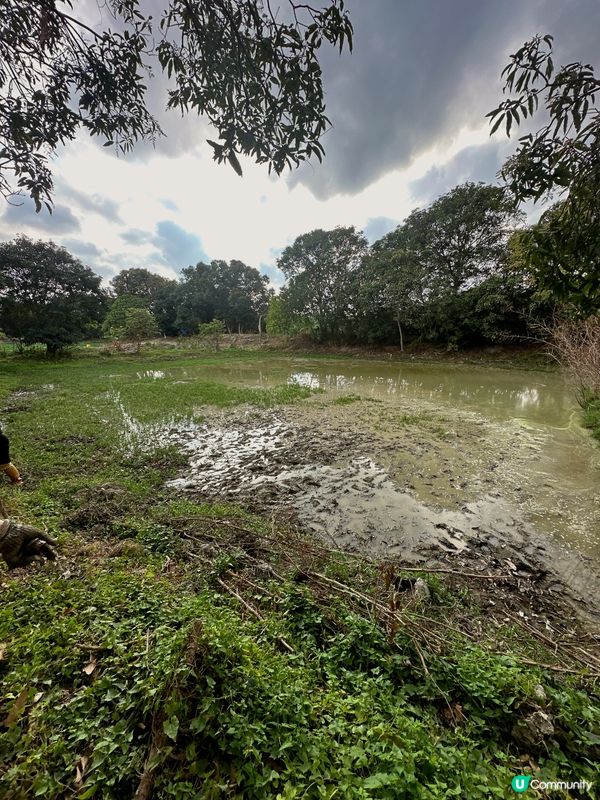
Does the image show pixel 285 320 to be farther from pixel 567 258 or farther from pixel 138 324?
pixel 567 258

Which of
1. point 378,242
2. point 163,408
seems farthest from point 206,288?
point 163,408

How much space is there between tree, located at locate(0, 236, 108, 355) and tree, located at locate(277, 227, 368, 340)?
19250 millimetres

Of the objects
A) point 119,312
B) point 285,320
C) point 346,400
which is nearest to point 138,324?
point 119,312

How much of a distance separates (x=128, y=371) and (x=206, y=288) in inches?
1104

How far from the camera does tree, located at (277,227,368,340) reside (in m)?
32.2

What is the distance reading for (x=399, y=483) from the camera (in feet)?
19.0

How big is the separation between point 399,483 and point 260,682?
4.47m

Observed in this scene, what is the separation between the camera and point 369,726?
1695mm

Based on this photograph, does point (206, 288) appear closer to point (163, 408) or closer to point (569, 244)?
point (163, 408)

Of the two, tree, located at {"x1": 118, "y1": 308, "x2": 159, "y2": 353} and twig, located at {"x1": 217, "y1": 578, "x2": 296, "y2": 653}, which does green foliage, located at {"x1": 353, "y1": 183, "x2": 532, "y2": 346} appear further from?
twig, located at {"x1": 217, "y1": 578, "x2": 296, "y2": 653}

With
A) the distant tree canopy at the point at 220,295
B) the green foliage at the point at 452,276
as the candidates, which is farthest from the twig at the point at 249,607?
the distant tree canopy at the point at 220,295

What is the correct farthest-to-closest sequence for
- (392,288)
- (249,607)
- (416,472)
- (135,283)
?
(135,283) → (392,288) → (416,472) → (249,607)

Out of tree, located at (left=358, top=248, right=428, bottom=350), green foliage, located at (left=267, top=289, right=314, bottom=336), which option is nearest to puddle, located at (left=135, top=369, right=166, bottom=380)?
green foliage, located at (left=267, top=289, right=314, bottom=336)

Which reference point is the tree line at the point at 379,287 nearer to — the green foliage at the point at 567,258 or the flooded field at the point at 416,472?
the flooded field at the point at 416,472
